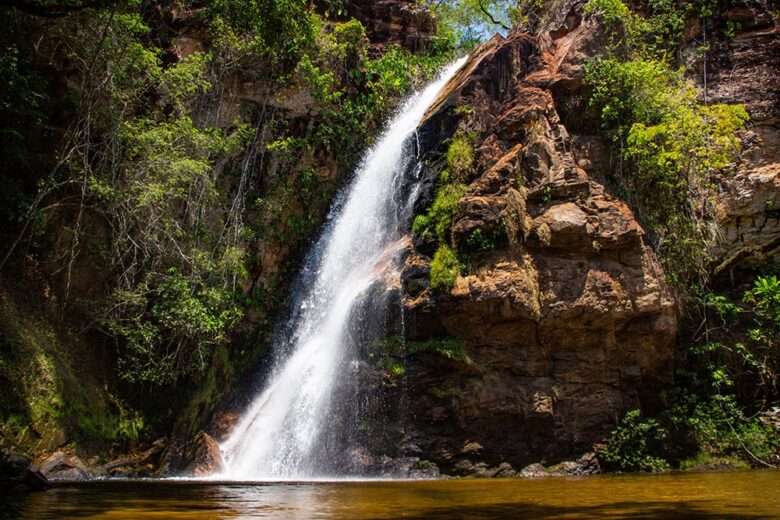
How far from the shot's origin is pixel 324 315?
1484cm

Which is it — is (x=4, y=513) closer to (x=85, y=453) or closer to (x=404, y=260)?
(x=85, y=453)

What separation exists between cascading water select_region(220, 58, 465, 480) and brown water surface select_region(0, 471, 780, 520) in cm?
428

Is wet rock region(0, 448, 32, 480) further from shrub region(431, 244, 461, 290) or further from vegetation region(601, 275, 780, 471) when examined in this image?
vegetation region(601, 275, 780, 471)

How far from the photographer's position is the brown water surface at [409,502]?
5.04m

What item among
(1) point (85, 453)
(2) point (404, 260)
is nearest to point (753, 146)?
(2) point (404, 260)

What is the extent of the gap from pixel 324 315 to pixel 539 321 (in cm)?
486

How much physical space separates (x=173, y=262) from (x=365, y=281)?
416 cm

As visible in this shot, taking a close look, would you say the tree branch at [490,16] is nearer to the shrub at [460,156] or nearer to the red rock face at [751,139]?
the red rock face at [751,139]

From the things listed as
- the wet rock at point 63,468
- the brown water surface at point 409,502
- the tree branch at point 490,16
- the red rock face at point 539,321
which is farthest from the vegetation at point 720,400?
the tree branch at point 490,16

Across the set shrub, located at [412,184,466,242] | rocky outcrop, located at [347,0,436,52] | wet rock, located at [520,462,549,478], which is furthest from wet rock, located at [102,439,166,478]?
rocky outcrop, located at [347,0,436,52]

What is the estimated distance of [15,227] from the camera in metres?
13.0

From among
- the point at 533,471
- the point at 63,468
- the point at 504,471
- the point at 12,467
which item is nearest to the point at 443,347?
the point at 504,471

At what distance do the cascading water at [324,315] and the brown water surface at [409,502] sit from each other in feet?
14.0

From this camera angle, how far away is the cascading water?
12.4m
